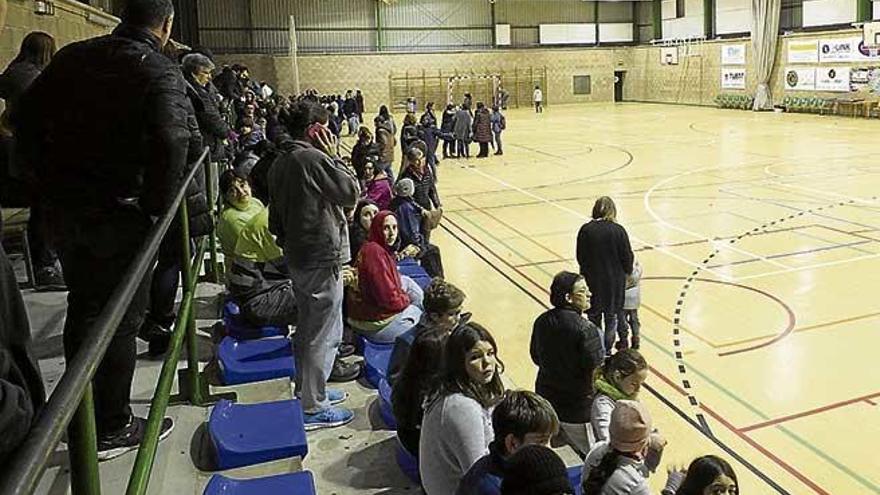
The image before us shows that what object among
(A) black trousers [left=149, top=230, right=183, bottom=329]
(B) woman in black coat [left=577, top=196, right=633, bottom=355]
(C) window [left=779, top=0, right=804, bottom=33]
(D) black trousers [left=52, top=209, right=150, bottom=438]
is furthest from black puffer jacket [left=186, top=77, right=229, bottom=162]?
(C) window [left=779, top=0, right=804, bottom=33]

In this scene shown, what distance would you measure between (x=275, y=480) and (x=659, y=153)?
19.2 metres

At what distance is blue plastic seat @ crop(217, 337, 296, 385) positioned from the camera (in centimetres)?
439

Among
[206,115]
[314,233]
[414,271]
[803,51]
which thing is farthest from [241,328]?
[803,51]

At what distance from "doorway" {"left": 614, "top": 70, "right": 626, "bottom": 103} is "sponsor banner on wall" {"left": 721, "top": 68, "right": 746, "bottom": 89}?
8.71m

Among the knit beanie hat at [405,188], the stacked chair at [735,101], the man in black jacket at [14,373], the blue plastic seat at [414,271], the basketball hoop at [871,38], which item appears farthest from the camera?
the stacked chair at [735,101]

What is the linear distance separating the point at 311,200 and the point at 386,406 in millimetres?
1231

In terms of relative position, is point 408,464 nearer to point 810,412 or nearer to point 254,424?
point 254,424

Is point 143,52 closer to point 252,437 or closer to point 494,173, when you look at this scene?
point 252,437

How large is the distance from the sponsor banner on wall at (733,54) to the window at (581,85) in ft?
28.8

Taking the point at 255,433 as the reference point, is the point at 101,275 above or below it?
above

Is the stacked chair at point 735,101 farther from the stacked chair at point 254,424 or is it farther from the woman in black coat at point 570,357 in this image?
the stacked chair at point 254,424

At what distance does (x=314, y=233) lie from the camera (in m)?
4.17

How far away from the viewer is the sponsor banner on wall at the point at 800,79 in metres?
29.4

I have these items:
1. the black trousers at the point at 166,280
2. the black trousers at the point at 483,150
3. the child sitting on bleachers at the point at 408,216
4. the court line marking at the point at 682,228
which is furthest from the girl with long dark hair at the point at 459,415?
the black trousers at the point at 483,150
